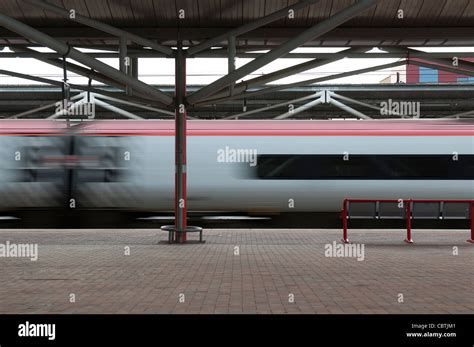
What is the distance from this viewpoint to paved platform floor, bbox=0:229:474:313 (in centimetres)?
605

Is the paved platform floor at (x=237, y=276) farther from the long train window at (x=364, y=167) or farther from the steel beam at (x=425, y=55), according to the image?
the steel beam at (x=425, y=55)

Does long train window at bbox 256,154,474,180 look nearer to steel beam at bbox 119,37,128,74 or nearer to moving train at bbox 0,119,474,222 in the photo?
moving train at bbox 0,119,474,222

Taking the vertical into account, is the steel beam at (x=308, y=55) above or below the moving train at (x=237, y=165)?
above

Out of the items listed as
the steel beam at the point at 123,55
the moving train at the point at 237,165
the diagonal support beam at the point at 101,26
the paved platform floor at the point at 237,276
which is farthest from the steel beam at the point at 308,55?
the paved platform floor at the point at 237,276

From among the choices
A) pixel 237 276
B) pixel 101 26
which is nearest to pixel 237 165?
pixel 101 26

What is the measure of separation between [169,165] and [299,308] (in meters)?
10.8

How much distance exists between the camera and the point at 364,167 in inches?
642

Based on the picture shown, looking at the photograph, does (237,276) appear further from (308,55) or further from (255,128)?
(255,128)

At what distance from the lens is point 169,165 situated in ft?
53.4

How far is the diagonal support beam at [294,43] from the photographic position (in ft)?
30.0

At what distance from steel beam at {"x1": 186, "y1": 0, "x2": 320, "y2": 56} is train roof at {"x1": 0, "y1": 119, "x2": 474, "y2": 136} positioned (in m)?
4.48

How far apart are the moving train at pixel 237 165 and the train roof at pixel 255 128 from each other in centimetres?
3

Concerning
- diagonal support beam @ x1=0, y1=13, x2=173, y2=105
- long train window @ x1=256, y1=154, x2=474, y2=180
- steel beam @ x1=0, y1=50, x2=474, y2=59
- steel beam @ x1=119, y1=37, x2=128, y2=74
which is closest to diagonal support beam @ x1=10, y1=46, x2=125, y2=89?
steel beam @ x1=0, y1=50, x2=474, y2=59

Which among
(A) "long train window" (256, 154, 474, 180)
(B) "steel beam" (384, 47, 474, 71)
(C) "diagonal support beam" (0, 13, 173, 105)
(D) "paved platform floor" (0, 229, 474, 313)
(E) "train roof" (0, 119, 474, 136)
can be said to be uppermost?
(B) "steel beam" (384, 47, 474, 71)
